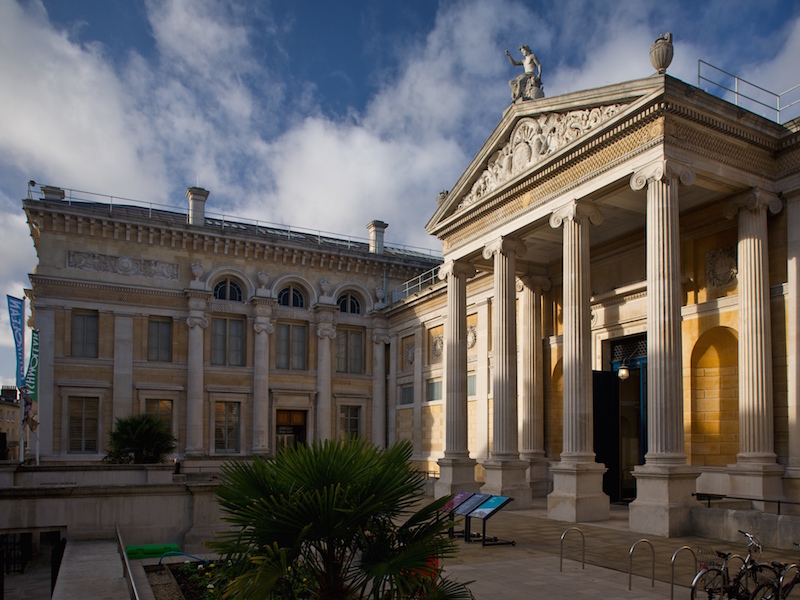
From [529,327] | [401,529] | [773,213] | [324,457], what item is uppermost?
[773,213]

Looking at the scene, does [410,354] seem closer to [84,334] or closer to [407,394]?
[407,394]

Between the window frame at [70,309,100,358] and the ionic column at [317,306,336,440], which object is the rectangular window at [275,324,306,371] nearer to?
the ionic column at [317,306,336,440]

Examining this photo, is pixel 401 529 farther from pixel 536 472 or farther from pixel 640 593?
pixel 536 472

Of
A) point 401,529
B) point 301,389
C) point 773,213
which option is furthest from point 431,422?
point 401,529

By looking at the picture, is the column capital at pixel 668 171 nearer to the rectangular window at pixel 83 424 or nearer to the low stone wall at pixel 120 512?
the low stone wall at pixel 120 512

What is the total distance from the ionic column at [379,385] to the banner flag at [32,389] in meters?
16.0

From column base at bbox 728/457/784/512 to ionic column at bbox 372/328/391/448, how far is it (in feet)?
74.0

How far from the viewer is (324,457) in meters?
6.11

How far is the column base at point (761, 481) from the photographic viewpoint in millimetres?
16500

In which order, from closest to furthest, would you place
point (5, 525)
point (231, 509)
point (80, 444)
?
point (231, 509) < point (5, 525) < point (80, 444)

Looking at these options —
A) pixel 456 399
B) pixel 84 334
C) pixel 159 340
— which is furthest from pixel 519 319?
pixel 84 334

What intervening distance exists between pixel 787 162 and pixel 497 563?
41.4 feet

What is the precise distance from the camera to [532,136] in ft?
70.4

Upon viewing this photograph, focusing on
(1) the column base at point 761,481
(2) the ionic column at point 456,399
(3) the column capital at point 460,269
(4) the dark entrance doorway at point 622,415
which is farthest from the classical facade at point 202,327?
(1) the column base at point 761,481
